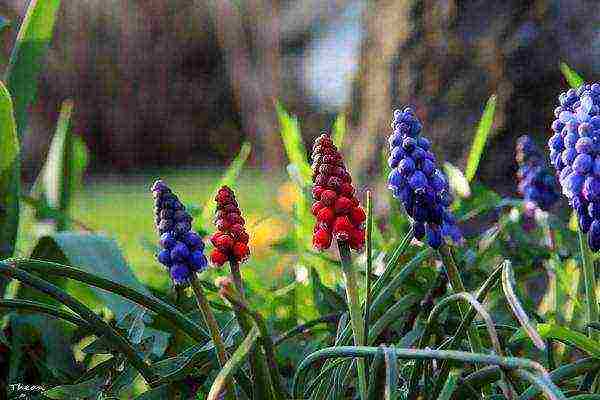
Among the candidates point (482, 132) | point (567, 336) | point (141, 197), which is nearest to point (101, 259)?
point (482, 132)

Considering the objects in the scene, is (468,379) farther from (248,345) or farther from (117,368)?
(117,368)

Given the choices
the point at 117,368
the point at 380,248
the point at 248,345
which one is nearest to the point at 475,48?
the point at 380,248

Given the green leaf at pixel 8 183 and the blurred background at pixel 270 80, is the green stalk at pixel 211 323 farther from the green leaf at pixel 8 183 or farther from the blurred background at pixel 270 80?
the blurred background at pixel 270 80


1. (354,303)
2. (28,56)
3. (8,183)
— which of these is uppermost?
(28,56)

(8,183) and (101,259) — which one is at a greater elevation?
(8,183)

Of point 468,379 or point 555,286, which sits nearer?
point 468,379

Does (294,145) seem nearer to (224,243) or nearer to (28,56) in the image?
(28,56)
